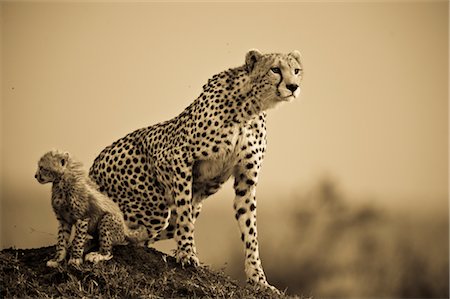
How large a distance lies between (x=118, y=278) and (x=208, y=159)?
953mm

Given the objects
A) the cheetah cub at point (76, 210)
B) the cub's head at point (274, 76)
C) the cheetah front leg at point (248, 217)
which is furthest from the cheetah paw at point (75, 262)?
the cub's head at point (274, 76)

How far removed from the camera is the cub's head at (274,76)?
5328mm

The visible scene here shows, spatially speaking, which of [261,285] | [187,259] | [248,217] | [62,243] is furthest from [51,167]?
[261,285]

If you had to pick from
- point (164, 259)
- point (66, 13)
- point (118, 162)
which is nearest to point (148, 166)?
point (118, 162)

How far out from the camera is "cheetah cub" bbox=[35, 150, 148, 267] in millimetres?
5277

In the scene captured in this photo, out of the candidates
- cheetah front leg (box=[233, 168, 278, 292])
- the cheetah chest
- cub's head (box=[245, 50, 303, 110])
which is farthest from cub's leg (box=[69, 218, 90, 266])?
cub's head (box=[245, 50, 303, 110])

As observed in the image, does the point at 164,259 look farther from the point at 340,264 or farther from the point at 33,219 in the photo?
the point at 340,264

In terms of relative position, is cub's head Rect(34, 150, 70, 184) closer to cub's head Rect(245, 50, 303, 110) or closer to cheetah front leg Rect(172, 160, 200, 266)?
cheetah front leg Rect(172, 160, 200, 266)

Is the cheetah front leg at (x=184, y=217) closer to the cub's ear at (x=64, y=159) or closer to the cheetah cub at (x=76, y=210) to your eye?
the cheetah cub at (x=76, y=210)

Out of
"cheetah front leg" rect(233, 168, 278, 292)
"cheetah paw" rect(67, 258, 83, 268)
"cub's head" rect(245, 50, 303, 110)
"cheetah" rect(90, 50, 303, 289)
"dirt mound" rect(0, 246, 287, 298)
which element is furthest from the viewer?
"cheetah front leg" rect(233, 168, 278, 292)

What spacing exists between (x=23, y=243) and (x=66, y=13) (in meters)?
1.92

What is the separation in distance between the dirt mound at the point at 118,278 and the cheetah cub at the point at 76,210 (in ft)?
0.30

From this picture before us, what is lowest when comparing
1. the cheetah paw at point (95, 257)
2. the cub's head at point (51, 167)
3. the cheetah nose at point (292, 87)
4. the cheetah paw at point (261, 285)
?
the cheetah paw at point (261, 285)

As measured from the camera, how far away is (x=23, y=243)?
23.5 feet
